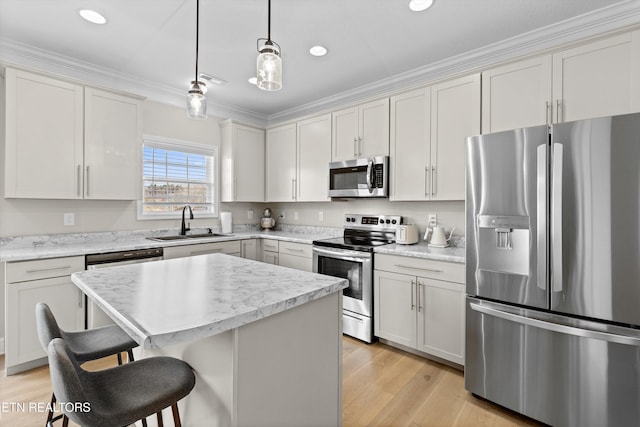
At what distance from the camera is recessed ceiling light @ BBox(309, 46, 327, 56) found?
2.84 m

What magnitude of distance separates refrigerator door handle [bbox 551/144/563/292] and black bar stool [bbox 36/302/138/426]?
224cm

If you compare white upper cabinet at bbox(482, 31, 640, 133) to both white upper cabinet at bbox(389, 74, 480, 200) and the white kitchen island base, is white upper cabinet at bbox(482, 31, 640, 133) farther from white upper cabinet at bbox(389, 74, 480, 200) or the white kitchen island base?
the white kitchen island base

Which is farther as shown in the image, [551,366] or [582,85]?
[582,85]

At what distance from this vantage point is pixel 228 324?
0.99m

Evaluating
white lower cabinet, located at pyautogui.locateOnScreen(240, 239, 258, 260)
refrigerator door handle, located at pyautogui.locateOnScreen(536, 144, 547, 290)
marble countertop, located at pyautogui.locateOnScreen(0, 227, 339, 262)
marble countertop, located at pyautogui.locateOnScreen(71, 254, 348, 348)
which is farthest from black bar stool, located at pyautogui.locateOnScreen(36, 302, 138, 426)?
white lower cabinet, located at pyautogui.locateOnScreen(240, 239, 258, 260)

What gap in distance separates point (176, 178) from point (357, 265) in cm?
254

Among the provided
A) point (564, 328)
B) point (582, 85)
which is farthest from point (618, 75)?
point (564, 328)

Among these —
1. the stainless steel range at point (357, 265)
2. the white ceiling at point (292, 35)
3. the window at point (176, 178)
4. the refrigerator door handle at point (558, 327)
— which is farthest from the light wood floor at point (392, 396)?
the white ceiling at point (292, 35)

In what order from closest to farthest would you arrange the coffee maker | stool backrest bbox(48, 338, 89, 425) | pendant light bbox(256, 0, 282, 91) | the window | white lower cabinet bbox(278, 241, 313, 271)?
stool backrest bbox(48, 338, 89, 425)
pendant light bbox(256, 0, 282, 91)
white lower cabinet bbox(278, 241, 313, 271)
the window
the coffee maker

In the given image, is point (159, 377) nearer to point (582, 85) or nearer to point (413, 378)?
point (413, 378)

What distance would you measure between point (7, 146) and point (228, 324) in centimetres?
285

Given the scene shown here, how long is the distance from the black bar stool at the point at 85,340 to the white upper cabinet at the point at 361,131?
269cm

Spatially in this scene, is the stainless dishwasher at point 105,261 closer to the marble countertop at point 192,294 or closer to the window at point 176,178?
the window at point 176,178

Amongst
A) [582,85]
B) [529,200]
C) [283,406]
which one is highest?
[582,85]
